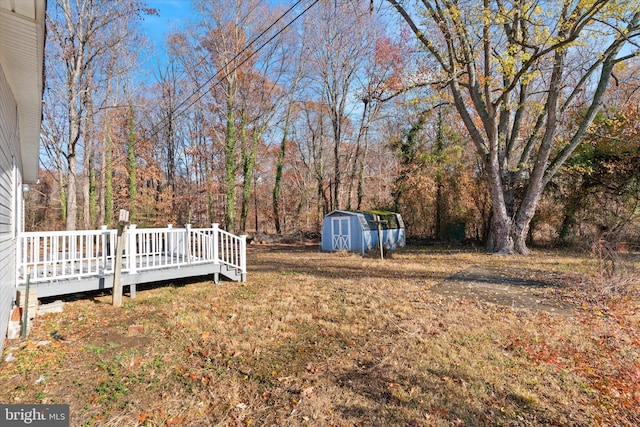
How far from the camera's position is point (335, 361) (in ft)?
11.6

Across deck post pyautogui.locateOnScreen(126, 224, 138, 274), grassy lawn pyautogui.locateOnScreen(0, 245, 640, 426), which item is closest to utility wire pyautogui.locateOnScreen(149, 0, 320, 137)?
deck post pyautogui.locateOnScreen(126, 224, 138, 274)

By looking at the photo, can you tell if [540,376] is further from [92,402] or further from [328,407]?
[92,402]

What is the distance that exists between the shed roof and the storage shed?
1116 cm

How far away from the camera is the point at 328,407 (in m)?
2.67

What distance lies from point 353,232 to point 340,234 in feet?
2.28

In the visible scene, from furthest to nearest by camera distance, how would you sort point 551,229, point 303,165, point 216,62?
point 303,165 < point 216,62 < point 551,229

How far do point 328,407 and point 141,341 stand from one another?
2693 mm

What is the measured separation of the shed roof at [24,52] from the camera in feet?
9.47

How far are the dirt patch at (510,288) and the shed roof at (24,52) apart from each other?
7.09 m

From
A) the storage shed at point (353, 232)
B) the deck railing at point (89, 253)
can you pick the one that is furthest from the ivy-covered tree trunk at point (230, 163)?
the deck railing at point (89, 253)

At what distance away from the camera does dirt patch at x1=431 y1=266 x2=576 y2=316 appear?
5688 mm

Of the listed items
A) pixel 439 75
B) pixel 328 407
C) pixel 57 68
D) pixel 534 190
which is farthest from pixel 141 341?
pixel 57 68

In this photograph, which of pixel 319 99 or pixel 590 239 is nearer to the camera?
pixel 590 239

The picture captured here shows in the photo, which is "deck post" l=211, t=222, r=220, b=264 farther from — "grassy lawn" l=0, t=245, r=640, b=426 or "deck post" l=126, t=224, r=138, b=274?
"deck post" l=126, t=224, r=138, b=274
